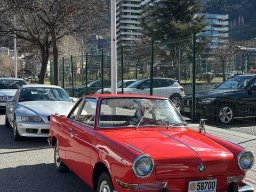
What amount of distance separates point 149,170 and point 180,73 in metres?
9.93

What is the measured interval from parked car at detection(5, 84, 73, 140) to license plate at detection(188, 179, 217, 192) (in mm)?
5559

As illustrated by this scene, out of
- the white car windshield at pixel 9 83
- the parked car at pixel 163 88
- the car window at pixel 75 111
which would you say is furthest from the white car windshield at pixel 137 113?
the white car windshield at pixel 9 83

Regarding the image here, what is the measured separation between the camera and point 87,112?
20.0ft

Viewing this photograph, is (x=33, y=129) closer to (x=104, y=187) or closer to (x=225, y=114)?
(x=104, y=187)

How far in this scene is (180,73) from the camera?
13945 millimetres

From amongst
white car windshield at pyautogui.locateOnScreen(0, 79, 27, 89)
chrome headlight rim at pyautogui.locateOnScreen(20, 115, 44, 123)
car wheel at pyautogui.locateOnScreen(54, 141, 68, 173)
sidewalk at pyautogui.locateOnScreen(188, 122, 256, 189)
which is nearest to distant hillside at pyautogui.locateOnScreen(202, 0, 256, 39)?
white car windshield at pyautogui.locateOnScreen(0, 79, 27, 89)

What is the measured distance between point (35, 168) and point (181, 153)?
11.6ft

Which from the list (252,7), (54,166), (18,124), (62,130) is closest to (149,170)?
(62,130)

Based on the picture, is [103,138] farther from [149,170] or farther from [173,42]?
[173,42]

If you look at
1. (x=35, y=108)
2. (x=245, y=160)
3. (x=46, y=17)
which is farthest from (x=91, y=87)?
(x=245, y=160)

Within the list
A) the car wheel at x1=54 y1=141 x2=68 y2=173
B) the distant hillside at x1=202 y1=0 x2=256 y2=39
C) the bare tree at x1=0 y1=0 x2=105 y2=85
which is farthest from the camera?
the distant hillside at x1=202 y1=0 x2=256 y2=39

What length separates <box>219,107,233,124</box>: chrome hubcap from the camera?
11914 millimetres

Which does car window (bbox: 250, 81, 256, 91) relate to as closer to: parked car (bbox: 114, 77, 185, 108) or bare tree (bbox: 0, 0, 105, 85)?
parked car (bbox: 114, 77, 185, 108)

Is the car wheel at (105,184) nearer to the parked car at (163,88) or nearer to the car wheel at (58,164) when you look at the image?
the car wheel at (58,164)
